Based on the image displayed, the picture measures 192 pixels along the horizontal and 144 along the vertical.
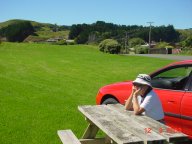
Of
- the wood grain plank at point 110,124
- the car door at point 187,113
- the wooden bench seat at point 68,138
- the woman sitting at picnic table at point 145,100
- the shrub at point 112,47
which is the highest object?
the woman sitting at picnic table at point 145,100

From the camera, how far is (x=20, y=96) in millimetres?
11875

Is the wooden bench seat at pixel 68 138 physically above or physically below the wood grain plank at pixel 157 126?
below

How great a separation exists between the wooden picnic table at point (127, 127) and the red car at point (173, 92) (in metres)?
1.28

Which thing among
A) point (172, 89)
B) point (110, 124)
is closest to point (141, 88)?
point (110, 124)

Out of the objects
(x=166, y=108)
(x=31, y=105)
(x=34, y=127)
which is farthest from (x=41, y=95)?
(x=166, y=108)

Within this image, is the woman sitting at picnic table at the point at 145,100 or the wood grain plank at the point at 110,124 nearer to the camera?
the wood grain plank at the point at 110,124

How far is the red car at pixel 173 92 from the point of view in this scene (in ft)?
21.7

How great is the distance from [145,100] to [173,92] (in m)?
1.52

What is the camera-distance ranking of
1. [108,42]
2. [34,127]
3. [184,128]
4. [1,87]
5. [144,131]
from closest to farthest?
[144,131] < [184,128] < [34,127] < [1,87] < [108,42]

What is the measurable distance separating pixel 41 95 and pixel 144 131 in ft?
26.6

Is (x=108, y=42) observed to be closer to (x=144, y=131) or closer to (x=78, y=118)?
(x=78, y=118)

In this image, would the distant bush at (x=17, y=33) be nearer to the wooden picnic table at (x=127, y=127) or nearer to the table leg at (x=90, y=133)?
the table leg at (x=90, y=133)

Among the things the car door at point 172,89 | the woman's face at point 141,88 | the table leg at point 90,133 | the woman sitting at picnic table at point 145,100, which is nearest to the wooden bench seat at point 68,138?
the table leg at point 90,133

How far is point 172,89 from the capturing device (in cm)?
717
